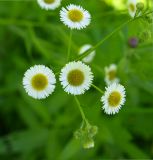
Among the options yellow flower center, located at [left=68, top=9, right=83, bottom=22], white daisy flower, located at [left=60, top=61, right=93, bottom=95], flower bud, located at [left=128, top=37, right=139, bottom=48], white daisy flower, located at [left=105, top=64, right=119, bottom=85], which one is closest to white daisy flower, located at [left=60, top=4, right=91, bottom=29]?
yellow flower center, located at [left=68, top=9, right=83, bottom=22]

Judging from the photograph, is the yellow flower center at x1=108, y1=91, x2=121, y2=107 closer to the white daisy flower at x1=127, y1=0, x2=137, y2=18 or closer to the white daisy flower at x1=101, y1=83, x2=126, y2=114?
the white daisy flower at x1=101, y1=83, x2=126, y2=114

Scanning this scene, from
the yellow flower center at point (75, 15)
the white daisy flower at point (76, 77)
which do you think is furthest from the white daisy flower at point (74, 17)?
the white daisy flower at point (76, 77)

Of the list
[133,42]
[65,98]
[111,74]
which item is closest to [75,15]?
[133,42]

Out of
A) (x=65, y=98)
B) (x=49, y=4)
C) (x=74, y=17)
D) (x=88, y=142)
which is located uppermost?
(x=49, y=4)

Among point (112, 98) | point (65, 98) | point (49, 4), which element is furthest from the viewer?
point (65, 98)

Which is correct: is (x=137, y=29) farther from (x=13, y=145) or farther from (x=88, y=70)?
(x=13, y=145)

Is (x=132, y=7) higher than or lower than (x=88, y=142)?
higher

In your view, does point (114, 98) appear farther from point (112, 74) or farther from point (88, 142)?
point (112, 74)

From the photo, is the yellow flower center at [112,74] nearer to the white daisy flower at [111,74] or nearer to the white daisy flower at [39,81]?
the white daisy flower at [111,74]

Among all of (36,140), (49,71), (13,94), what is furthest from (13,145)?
(49,71)
